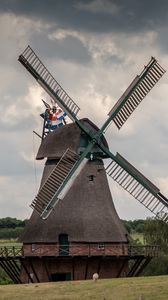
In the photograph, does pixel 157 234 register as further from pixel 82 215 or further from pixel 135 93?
pixel 82 215

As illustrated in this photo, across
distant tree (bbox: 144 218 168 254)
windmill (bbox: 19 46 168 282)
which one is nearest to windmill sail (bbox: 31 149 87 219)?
windmill (bbox: 19 46 168 282)

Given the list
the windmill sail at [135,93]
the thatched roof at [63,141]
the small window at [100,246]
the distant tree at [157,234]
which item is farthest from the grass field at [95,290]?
the distant tree at [157,234]

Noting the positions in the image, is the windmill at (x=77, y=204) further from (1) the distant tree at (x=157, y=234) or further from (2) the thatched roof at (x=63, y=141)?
(1) the distant tree at (x=157, y=234)

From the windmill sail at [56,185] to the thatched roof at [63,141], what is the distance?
0.63 m

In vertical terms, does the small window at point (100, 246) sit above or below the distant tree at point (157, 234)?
below

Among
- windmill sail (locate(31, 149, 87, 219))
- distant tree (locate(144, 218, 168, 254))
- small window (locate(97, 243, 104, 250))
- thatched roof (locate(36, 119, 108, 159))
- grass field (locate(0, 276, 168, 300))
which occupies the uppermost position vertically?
distant tree (locate(144, 218, 168, 254))

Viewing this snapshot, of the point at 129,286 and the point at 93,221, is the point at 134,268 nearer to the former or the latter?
the point at 93,221

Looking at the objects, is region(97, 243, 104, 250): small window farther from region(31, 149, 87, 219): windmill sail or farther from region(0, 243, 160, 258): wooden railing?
region(31, 149, 87, 219): windmill sail

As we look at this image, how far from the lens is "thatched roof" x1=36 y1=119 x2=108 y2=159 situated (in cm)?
4084

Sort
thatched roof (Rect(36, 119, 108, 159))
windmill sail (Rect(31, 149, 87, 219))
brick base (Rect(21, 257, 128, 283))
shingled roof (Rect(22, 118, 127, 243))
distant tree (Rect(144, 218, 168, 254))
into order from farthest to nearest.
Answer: distant tree (Rect(144, 218, 168, 254)) < thatched roof (Rect(36, 119, 108, 159)) < brick base (Rect(21, 257, 128, 283)) < shingled roof (Rect(22, 118, 127, 243)) < windmill sail (Rect(31, 149, 87, 219))

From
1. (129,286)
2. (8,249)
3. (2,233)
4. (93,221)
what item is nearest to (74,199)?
(93,221)

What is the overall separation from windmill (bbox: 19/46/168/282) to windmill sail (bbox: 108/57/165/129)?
0.11 meters

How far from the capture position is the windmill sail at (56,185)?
39625 millimetres

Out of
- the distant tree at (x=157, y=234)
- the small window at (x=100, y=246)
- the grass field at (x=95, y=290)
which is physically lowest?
the grass field at (x=95, y=290)
